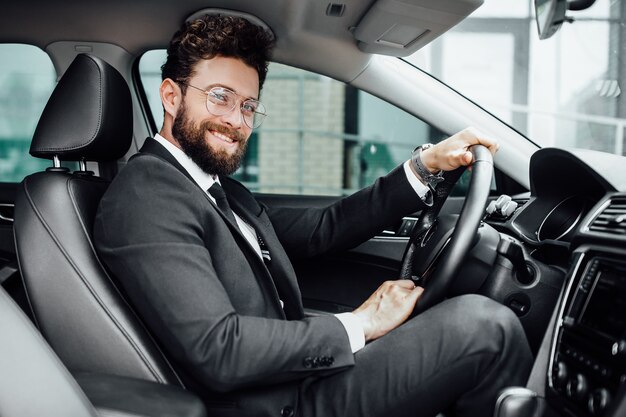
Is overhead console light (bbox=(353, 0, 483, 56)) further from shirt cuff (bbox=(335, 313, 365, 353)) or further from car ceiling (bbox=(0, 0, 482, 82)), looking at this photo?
shirt cuff (bbox=(335, 313, 365, 353))

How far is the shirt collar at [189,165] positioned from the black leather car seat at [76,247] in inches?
5.3

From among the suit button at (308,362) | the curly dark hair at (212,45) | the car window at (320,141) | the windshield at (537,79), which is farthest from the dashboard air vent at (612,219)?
the windshield at (537,79)

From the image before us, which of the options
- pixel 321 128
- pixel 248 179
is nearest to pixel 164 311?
pixel 248 179

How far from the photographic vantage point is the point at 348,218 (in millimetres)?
1977

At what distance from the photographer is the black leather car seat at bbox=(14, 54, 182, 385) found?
1.30 metres

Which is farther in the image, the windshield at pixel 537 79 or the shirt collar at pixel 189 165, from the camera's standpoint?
the windshield at pixel 537 79

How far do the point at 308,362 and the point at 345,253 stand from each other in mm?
1109

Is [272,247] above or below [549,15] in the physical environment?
below

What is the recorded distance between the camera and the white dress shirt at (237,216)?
138 cm

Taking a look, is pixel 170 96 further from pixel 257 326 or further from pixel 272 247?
pixel 257 326

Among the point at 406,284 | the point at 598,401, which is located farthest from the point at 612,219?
the point at 406,284

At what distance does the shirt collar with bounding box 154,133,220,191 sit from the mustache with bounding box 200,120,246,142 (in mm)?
86

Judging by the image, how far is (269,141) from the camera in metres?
5.59

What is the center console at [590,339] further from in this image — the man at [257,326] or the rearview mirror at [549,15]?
the rearview mirror at [549,15]
